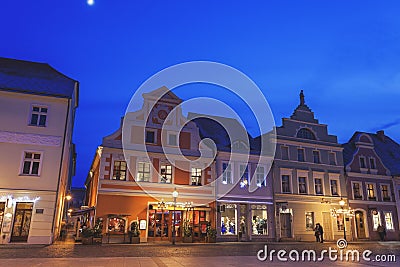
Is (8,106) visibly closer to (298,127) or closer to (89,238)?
(89,238)

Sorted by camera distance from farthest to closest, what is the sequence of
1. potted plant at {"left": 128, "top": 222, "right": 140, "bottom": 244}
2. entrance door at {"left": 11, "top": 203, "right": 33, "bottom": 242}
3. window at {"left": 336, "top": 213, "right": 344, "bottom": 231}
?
window at {"left": 336, "top": 213, "right": 344, "bottom": 231} → potted plant at {"left": 128, "top": 222, "right": 140, "bottom": 244} → entrance door at {"left": 11, "top": 203, "right": 33, "bottom": 242}

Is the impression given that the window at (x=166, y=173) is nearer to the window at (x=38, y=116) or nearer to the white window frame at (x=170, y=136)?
the white window frame at (x=170, y=136)

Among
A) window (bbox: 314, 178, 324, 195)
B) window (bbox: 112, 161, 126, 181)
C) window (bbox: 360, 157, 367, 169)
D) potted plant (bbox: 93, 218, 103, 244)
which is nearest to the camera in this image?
potted plant (bbox: 93, 218, 103, 244)

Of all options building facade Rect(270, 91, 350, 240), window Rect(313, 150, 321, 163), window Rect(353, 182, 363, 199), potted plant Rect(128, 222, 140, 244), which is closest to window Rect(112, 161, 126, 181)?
potted plant Rect(128, 222, 140, 244)

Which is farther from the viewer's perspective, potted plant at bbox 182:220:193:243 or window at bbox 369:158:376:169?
window at bbox 369:158:376:169

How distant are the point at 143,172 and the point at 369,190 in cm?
2251

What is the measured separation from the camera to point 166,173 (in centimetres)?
2639

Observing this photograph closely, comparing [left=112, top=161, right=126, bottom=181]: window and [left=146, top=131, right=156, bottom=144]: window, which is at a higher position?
[left=146, top=131, right=156, bottom=144]: window

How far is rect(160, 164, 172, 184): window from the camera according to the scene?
85.9 ft

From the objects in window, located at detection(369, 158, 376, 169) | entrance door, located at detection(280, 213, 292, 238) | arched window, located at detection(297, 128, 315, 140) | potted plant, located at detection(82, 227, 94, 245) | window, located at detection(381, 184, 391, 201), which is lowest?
potted plant, located at detection(82, 227, 94, 245)

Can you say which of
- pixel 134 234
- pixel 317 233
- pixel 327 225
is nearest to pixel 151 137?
pixel 134 234

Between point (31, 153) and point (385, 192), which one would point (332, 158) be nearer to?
point (385, 192)

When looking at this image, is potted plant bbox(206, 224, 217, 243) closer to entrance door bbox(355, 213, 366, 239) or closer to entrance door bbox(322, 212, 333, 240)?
entrance door bbox(322, 212, 333, 240)

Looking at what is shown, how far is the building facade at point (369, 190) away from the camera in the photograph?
32656mm
